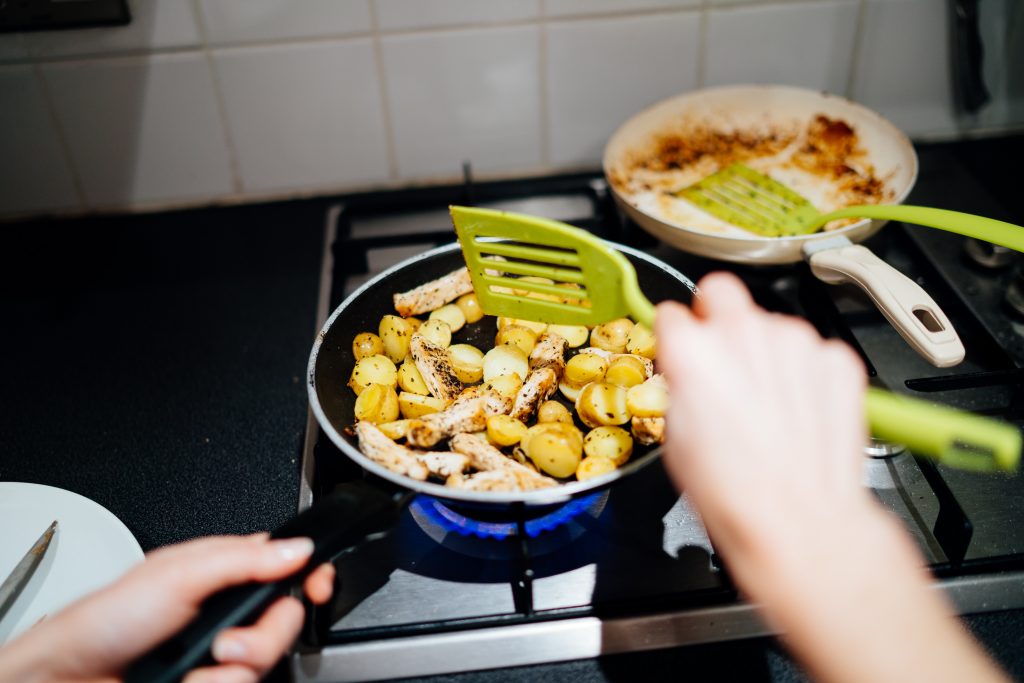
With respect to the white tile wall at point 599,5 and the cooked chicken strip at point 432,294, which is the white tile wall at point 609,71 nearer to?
the white tile wall at point 599,5

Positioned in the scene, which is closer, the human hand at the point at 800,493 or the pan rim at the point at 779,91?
the human hand at the point at 800,493

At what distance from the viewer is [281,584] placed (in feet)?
1.74

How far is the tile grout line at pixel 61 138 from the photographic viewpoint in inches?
41.1

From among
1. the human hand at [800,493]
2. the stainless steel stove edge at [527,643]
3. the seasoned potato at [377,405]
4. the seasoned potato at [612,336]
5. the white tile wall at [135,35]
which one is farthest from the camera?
the white tile wall at [135,35]

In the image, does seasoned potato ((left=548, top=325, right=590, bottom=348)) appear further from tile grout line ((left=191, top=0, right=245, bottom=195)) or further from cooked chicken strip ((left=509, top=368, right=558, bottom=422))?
tile grout line ((left=191, top=0, right=245, bottom=195))

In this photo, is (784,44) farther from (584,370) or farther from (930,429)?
(930,429)

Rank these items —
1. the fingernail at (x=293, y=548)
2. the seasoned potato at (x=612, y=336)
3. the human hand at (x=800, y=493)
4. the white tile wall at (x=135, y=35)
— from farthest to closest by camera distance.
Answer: the white tile wall at (x=135, y=35) → the seasoned potato at (x=612, y=336) → the fingernail at (x=293, y=548) → the human hand at (x=800, y=493)

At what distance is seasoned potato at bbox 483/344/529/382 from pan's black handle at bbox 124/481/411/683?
8.9 inches

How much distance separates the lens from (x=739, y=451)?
0.45 meters

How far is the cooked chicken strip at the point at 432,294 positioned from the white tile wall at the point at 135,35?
482mm

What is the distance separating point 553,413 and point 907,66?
0.80m

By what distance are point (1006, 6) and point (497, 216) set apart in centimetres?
88

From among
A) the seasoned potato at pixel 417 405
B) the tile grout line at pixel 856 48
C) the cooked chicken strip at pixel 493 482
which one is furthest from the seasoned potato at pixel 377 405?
the tile grout line at pixel 856 48

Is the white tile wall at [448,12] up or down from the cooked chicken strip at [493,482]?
up
